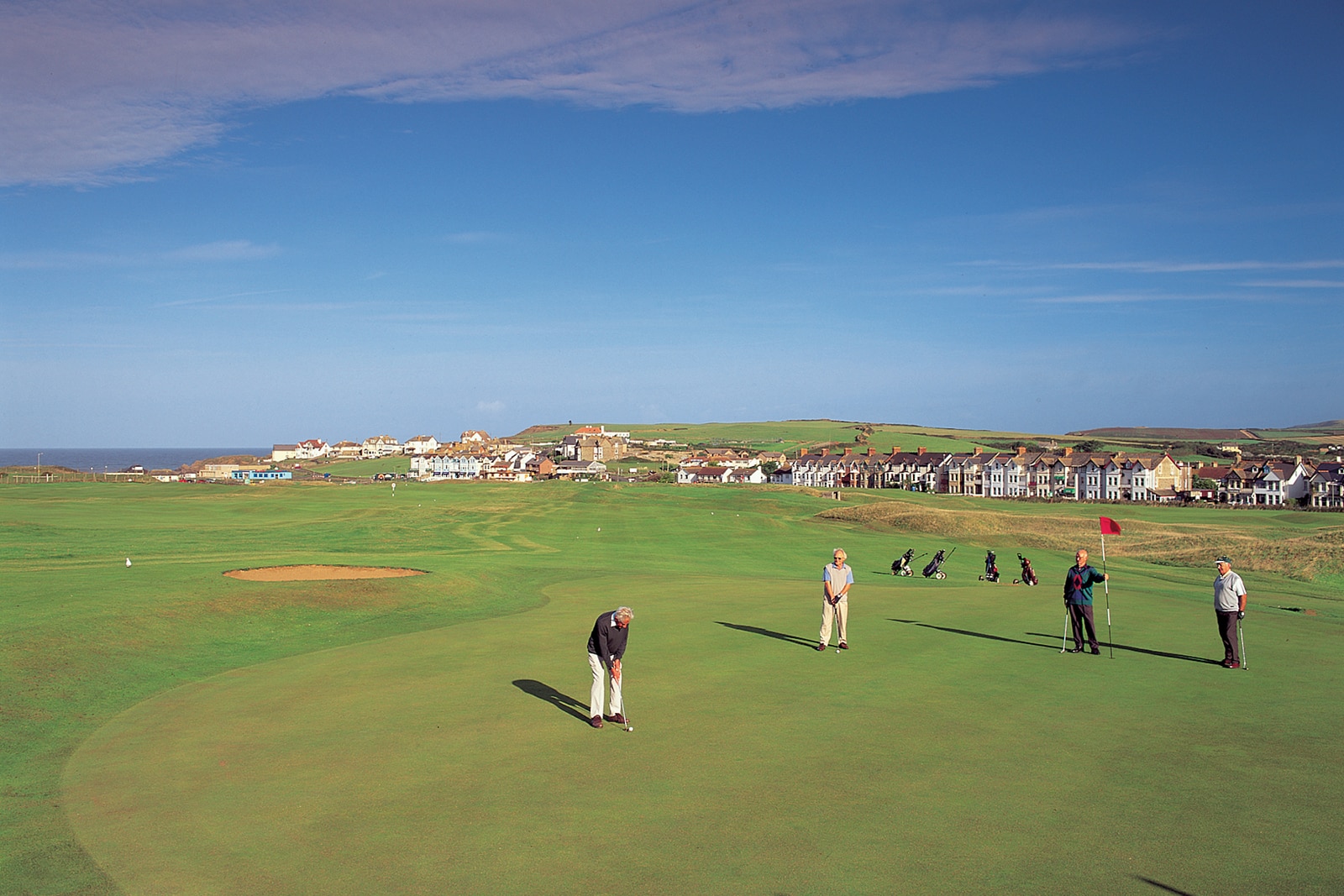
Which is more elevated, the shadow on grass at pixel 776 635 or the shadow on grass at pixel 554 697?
the shadow on grass at pixel 554 697

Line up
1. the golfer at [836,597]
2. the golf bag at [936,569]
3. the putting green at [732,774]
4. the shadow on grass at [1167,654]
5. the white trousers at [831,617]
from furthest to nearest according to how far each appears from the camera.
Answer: the golf bag at [936,569], the white trousers at [831,617], the golfer at [836,597], the shadow on grass at [1167,654], the putting green at [732,774]

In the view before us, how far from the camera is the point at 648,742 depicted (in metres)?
12.3

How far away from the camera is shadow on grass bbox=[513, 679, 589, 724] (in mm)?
13968

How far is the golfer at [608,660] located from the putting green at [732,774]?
313mm

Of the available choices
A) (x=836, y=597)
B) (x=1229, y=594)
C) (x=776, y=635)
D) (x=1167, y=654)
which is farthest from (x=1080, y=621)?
(x=776, y=635)

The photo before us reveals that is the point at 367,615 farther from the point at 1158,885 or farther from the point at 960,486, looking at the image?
the point at 960,486

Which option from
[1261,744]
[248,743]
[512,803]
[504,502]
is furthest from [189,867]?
[504,502]

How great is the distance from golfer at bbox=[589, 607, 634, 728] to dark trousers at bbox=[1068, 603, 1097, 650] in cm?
1024

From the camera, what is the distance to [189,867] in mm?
8430

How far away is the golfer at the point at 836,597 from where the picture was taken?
18.6m

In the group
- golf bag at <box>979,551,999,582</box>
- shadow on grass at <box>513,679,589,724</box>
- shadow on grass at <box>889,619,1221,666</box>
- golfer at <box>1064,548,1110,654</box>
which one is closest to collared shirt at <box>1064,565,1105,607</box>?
golfer at <box>1064,548,1110,654</box>

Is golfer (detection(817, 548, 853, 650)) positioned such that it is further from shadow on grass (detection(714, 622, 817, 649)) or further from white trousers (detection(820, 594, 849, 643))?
shadow on grass (detection(714, 622, 817, 649))

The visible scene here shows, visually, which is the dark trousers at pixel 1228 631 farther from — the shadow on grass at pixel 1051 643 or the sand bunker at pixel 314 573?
the sand bunker at pixel 314 573

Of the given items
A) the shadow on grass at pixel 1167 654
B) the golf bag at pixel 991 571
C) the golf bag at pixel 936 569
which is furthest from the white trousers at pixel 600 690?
the golf bag at pixel 991 571
